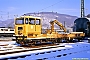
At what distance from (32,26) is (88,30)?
12.9 metres

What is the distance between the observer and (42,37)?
17.8 metres

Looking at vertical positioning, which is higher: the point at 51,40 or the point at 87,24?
the point at 87,24

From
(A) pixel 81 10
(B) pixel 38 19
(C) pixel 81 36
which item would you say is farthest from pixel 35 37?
(A) pixel 81 10

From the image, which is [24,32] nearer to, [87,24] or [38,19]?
[38,19]

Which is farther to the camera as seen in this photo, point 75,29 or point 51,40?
point 75,29

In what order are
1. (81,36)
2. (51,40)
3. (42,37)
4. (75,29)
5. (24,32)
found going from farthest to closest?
1. (75,29)
2. (81,36)
3. (51,40)
4. (42,37)
5. (24,32)

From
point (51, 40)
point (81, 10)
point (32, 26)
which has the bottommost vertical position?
point (51, 40)

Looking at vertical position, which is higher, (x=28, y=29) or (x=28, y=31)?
(x=28, y=29)

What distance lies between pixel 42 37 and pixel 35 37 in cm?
122

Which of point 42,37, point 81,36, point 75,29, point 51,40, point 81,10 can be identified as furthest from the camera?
point 81,10

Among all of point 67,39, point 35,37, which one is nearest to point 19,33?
point 35,37

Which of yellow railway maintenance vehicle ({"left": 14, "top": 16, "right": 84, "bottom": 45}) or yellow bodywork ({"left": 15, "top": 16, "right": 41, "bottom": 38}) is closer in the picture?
yellow railway maintenance vehicle ({"left": 14, "top": 16, "right": 84, "bottom": 45})

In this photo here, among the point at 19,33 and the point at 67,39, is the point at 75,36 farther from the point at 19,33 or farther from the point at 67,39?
the point at 19,33

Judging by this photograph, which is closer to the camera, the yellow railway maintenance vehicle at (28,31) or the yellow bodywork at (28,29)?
the yellow railway maintenance vehicle at (28,31)
